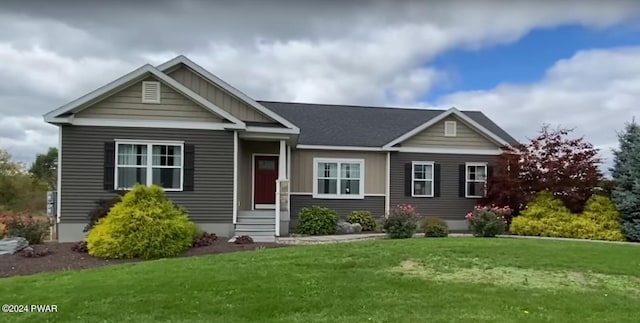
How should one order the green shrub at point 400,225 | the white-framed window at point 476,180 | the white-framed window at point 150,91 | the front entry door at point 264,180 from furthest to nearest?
1. the white-framed window at point 476,180
2. the front entry door at point 264,180
3. the white-framed window at point 150,91
4. the green shrub at point 400,225

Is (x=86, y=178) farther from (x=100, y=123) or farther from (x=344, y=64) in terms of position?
(x=344, y=64)

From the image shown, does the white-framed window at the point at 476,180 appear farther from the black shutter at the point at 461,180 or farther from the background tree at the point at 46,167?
the background tree at the point at 46,167

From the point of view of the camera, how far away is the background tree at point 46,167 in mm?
33062

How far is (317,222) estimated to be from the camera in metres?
16.9

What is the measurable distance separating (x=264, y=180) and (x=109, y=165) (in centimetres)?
571

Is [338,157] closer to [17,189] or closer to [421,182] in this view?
[421,182]

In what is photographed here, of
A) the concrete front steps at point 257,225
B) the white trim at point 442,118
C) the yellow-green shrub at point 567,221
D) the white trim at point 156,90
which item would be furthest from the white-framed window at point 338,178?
the white trim at point 156,90

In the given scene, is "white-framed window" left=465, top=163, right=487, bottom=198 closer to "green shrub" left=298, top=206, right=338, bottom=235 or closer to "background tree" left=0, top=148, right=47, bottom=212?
"green shrub" left=298, top=206, right=338, bottom=235

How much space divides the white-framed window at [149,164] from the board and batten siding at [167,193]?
0.71 feet

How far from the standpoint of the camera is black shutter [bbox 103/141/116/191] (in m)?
14.6

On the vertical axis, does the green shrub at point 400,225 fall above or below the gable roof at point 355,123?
below

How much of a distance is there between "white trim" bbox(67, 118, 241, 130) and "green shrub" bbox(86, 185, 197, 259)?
8.73 feet

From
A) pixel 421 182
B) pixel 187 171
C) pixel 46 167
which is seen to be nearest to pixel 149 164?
pixel 187 171

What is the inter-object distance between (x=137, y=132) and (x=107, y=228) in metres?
3.48
